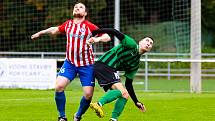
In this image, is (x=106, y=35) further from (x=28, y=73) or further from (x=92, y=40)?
(x=28, y=73)

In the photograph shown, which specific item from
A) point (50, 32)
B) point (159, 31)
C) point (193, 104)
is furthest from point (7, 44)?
point (50, 32)

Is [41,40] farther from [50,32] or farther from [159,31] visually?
[50,32]

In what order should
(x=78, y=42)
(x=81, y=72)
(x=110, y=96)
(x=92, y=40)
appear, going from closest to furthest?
(x=92, y=40) < (x=110, y=96) < (x=78, y=42) < (x=81, y=72)

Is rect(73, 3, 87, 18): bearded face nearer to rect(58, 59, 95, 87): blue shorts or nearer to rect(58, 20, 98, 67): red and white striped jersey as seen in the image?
rect(58, 20, 98, 67): red and white striped jersey

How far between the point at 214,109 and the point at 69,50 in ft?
15.2

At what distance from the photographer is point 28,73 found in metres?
23.5

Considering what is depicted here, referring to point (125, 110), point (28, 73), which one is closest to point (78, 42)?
point (125, 110)

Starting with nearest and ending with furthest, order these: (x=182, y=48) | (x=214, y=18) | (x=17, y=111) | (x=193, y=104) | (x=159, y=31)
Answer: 1. (x=17, y=111)
2. (x=193, y=104)
3. (x=182, y=48)
4. (x=159, y=31)
5. (x=214, y=18)

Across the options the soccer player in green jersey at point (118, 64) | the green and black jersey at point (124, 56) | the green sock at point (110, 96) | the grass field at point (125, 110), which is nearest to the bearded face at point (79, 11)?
the soccer player in green jersey at point (118, 64)

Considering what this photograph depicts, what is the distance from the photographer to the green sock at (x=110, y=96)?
11125 mm

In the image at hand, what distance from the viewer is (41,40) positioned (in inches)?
1405

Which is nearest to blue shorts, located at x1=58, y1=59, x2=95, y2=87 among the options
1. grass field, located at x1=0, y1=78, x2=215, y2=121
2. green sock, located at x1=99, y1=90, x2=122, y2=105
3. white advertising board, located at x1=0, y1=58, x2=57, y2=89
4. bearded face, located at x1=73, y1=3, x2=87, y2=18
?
green sock, located at x1=99, y1=90, x2=122, y2=105

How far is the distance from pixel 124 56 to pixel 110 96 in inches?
27.7

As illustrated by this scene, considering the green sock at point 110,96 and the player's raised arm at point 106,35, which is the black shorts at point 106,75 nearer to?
the green sock at point 110,96
